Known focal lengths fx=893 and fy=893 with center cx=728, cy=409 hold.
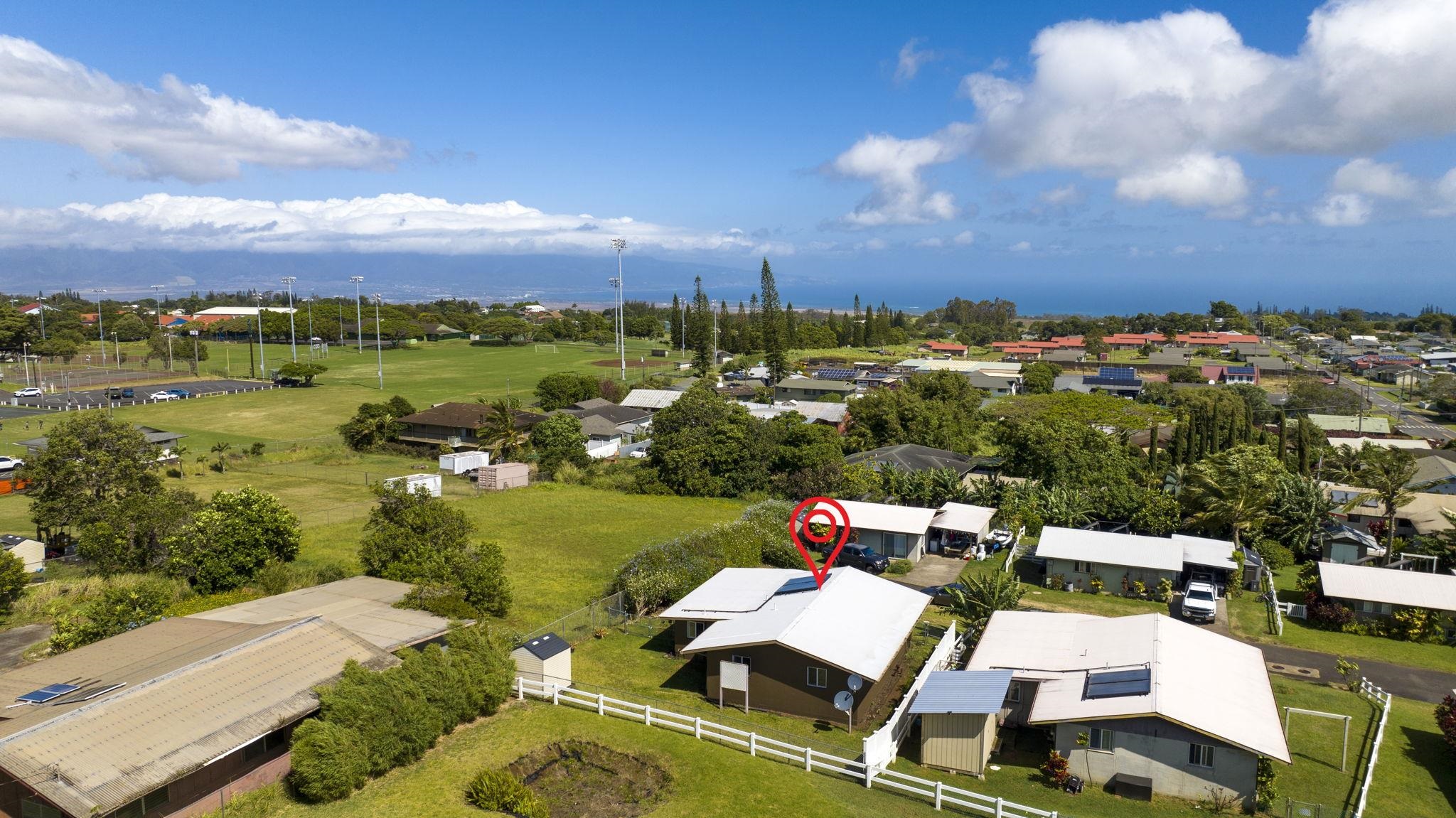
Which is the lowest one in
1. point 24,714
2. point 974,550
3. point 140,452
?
point 974,550

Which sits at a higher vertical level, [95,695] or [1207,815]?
[95,695]

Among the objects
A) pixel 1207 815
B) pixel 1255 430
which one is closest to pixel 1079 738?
pixel 1207 815

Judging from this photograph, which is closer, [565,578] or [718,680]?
[718,680]

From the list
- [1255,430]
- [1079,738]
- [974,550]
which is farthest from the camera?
[1255,430]

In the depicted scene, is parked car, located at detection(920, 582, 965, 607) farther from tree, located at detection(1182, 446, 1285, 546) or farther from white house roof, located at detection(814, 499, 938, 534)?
tree, located at detection(1182, 446, 1285, 546)

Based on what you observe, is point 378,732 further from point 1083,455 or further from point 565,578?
point 1083,455

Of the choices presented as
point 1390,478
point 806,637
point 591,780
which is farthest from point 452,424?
point 1390,478

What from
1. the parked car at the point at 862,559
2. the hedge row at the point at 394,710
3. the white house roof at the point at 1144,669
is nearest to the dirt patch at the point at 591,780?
the hedge row at the point at 394,710

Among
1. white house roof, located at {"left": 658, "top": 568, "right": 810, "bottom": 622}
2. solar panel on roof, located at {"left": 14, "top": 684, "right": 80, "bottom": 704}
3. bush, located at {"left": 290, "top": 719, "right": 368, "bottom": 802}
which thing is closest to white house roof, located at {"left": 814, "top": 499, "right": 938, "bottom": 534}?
A: white house roof, located at {"left": 658, "top": 568, "right": 810, "bottom": 622}
